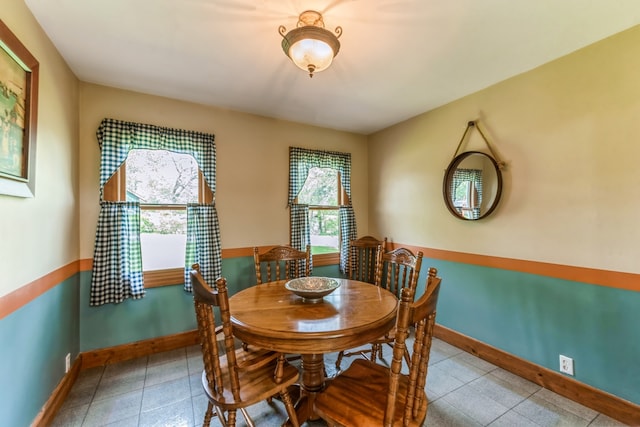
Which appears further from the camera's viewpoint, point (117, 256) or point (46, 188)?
point (117, 256)

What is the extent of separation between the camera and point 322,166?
3605 mm

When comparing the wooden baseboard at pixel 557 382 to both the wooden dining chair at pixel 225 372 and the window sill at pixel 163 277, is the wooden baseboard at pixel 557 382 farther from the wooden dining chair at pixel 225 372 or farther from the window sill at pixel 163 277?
A: the window sill at pixel 163 277

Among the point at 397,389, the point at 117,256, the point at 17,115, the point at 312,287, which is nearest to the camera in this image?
the point at 397,389

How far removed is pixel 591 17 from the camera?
1650 millimetres

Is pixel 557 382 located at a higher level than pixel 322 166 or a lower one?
lower

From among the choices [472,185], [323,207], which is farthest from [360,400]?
[323,207]

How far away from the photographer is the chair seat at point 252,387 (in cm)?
127

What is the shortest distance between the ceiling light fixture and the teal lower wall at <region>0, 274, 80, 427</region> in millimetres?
2087

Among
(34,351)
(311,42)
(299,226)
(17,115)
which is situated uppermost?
(311,42)

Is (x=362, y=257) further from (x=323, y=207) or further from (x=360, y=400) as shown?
(x=360, y=400)

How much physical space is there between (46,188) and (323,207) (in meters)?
2.64

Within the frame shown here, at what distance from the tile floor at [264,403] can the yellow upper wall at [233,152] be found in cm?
112

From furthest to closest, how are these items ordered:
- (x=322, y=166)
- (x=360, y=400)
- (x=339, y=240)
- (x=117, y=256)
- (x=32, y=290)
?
(x=339, y=240) < (x=322, y=166) < (x=117, y=256) < (x=32, y=290) < (x=360, y=400)

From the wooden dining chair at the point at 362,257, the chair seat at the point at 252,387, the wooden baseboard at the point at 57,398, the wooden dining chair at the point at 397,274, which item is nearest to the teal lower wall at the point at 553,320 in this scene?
the wooden dining chair at the point at 397,274
